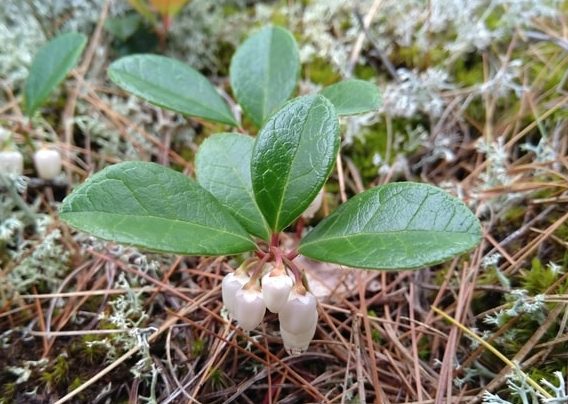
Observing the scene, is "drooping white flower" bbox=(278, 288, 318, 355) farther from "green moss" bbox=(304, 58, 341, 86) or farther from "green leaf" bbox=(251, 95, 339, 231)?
"green moss" bbox=(304, 58, 341, 86)

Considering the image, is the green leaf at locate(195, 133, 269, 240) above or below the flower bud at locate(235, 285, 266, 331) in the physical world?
above

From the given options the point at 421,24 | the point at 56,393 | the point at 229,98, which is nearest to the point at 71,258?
the point at 56,393

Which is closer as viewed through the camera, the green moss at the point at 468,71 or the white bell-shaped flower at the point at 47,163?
the white bell-shaped flower at the point at 47,163

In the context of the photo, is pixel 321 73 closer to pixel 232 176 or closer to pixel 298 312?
pixel 232 176

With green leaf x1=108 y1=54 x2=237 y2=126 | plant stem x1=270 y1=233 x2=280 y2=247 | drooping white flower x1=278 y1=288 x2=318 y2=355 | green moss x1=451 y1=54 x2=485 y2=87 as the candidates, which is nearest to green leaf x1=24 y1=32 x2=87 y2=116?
green leaf x1=108 y1=54 x2=237 y2=126

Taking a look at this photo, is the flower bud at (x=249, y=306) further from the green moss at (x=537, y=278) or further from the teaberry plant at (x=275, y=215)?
the green moss at (x=537, y=278)

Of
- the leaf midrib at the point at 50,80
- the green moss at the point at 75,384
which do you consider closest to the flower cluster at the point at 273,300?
the green moss at the point at 75,384

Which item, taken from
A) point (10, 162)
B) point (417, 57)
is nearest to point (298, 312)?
point (10, 162)
